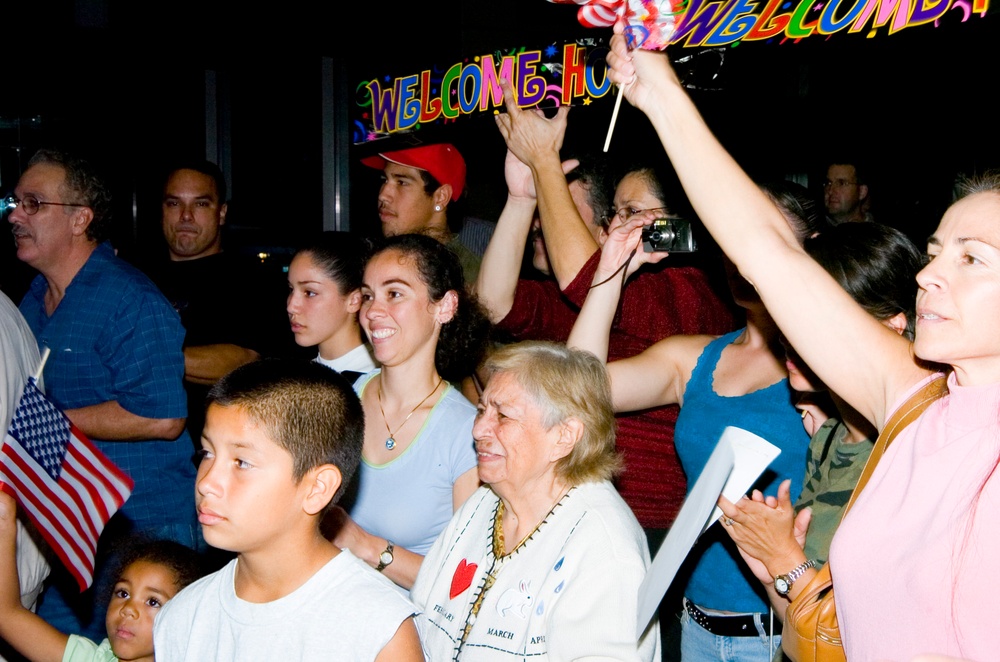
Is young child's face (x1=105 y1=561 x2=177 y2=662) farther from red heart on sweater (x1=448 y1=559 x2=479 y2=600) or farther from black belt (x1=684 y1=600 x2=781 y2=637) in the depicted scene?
black belt (x1=684 y1=600 x2=781 y2=637)

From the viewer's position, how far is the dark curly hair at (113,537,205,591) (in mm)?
2385

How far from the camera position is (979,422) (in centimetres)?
135

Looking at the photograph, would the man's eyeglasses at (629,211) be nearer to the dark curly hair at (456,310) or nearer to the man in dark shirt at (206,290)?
the dark curly hair at (456,310)

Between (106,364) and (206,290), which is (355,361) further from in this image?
(206,290)

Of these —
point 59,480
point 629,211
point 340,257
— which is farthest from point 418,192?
point 59,480

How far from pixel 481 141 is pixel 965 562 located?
4.97m

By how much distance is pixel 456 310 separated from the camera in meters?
2.85

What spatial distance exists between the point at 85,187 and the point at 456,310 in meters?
1.43

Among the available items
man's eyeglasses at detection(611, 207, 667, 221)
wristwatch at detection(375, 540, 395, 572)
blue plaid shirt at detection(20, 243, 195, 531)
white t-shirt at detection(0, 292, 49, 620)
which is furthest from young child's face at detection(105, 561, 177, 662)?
man's eyeglasses at detection(611, 207, 667, 221)

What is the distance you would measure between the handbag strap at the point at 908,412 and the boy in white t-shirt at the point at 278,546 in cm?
83

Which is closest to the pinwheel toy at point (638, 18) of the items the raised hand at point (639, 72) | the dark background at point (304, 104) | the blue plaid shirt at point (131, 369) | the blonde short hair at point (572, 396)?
the raised hand at point (639, 72)

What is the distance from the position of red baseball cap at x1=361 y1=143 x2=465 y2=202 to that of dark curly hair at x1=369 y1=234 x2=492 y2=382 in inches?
31.2

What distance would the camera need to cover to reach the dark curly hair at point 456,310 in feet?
9.25

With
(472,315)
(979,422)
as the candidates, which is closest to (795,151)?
(472,315)
